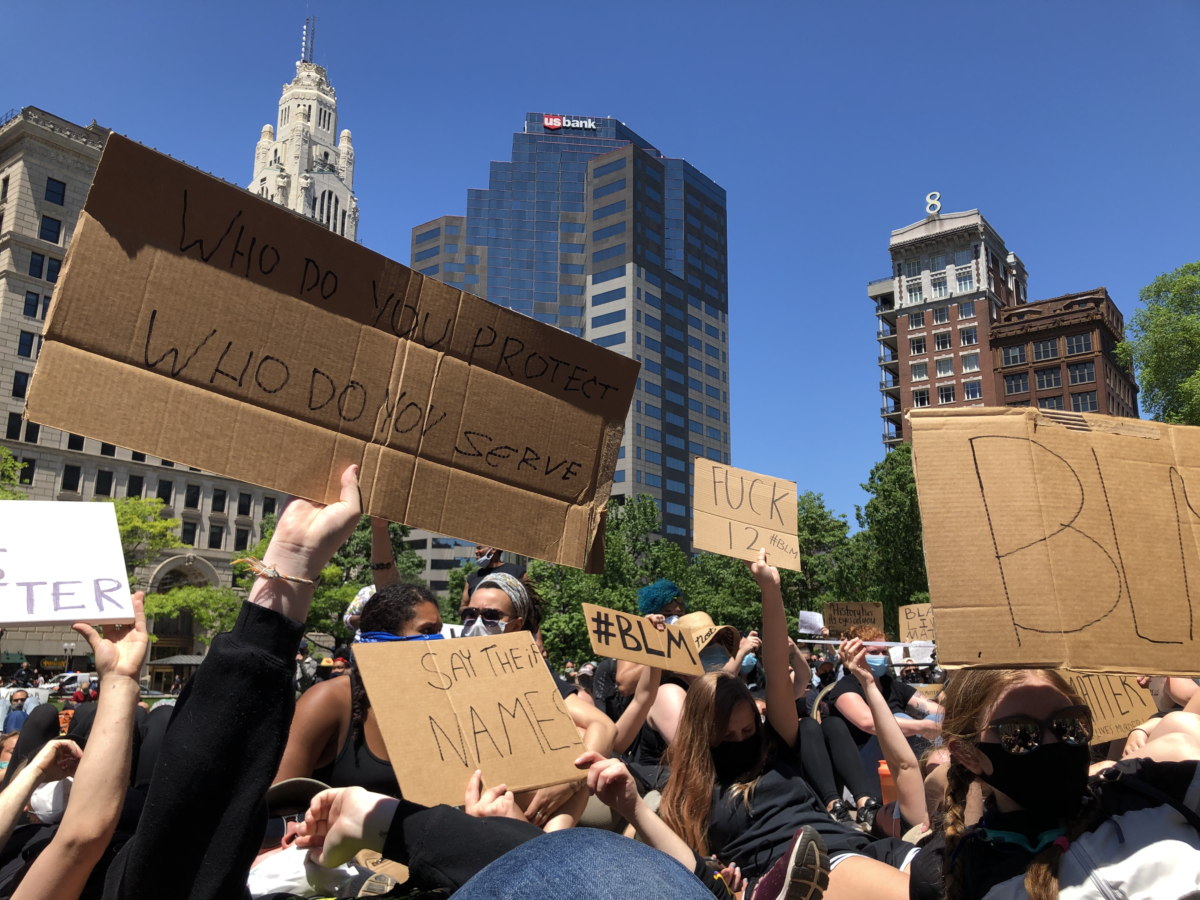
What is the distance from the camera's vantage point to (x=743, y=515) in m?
5.22

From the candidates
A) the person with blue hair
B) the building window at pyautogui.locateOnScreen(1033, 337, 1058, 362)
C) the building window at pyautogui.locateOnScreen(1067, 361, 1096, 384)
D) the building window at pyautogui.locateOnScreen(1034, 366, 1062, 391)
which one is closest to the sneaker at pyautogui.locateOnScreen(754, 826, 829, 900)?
the person with blue hair

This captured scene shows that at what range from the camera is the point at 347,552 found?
4800 centimetres

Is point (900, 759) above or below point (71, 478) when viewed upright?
below

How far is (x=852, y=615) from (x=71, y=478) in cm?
6118

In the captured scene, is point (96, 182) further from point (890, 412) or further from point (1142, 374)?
point (890, 412)

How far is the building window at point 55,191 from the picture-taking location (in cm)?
5347

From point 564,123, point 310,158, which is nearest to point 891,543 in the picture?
point 564,123

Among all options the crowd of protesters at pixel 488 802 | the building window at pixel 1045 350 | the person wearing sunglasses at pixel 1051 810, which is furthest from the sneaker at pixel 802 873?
the building window at pixel 1045 350

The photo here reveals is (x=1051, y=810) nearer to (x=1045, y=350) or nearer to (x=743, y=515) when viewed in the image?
(x=743, y=515)

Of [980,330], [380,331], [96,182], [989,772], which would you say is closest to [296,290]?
[380,331]

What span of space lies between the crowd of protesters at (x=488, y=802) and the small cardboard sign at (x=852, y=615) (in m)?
7.77

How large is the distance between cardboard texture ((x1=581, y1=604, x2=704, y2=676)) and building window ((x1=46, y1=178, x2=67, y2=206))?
6283 cm

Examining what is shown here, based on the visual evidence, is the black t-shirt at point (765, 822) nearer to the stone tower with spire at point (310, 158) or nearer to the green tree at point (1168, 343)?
the green tree at point (1168, 343)

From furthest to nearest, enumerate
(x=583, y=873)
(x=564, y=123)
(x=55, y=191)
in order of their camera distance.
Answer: (x=564, y=123)
(x=55, y=191)
(x=583, y=873)
